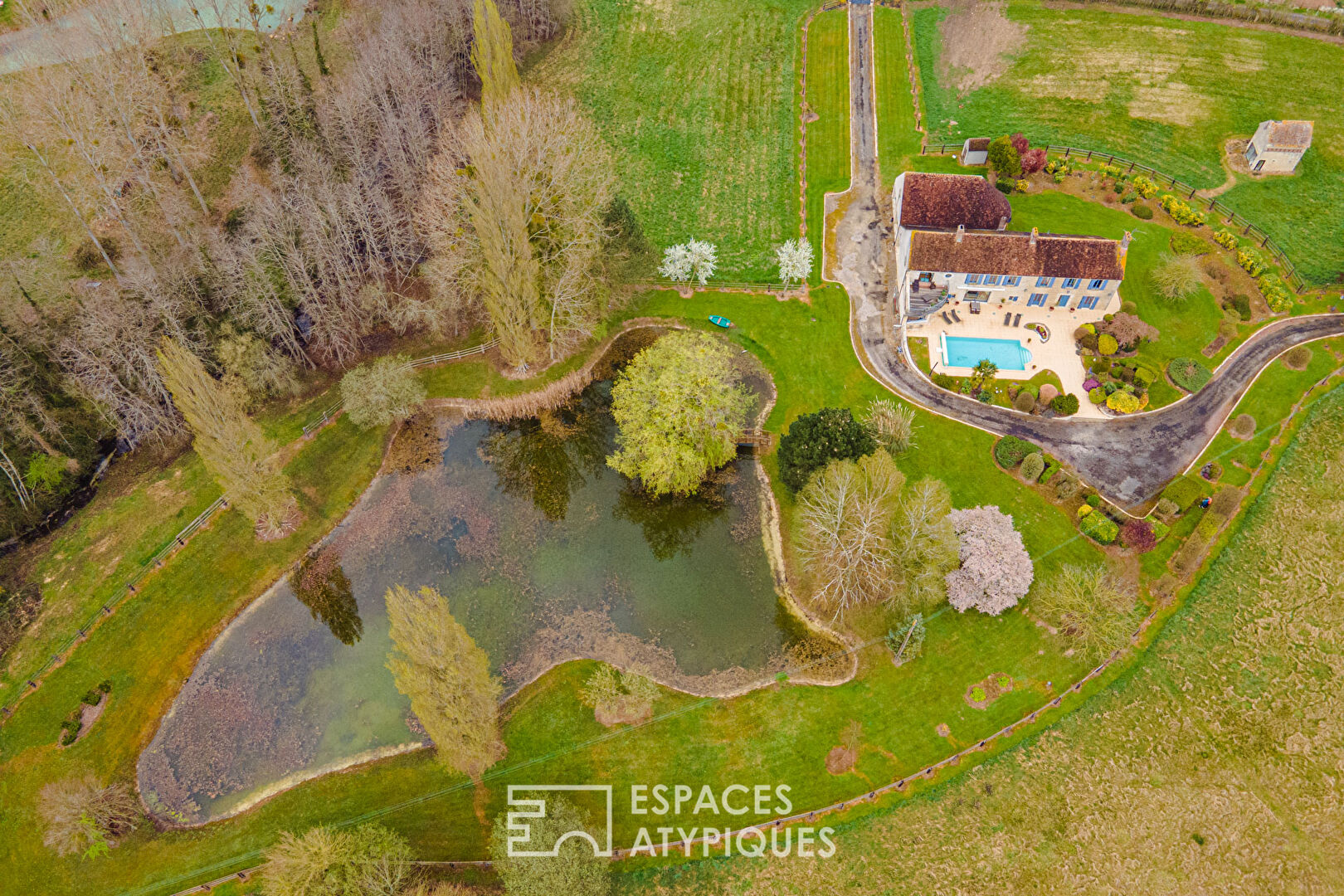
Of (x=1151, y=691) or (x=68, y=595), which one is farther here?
(x=68, y=595)

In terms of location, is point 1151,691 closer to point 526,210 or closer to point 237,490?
point 526,210

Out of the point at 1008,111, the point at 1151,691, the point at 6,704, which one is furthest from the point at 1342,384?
the point at 6,704

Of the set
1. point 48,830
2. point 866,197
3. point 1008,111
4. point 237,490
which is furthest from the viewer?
point 1008,111

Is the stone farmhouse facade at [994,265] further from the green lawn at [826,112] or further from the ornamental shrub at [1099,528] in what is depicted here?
the ornamental shrub at [1099,528]

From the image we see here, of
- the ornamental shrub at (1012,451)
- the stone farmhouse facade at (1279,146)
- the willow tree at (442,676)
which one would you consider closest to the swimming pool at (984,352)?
the ornamental shrub at (1012,451)

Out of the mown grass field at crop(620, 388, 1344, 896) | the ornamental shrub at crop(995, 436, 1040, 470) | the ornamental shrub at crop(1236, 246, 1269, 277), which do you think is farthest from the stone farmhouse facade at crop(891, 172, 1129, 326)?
the mown grass field at crop(620, 388, 1344, 896)

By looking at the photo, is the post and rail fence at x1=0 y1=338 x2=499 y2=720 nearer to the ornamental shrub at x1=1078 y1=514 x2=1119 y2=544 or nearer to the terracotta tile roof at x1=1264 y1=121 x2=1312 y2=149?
the ornamental shrub at x1=1078 y1=514 x2=1119 y2=544

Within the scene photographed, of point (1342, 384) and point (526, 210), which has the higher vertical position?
point (526, 210)
